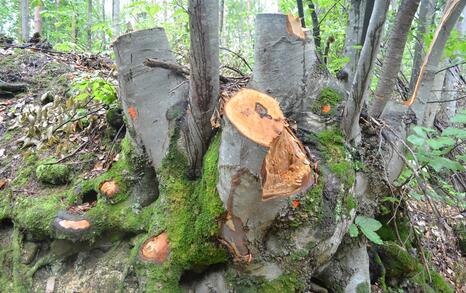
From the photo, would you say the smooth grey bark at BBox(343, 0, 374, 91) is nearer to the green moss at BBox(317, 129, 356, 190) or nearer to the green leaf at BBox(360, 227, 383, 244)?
the green moss at BBox(317, 129, 356, 190)

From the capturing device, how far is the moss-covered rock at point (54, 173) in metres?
3.54

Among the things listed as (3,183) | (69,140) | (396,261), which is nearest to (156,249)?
(69,140)

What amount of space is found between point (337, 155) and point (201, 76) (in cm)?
112

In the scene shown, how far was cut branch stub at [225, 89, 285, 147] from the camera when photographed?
6.46ft

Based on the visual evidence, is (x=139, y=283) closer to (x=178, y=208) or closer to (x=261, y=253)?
(x=178, y=208)

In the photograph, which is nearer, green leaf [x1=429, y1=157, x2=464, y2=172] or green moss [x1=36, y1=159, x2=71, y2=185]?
green leaf [x1=429, y1=157, x2=464, y2=172]

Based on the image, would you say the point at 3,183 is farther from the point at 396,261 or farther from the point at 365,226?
the point at 396,261

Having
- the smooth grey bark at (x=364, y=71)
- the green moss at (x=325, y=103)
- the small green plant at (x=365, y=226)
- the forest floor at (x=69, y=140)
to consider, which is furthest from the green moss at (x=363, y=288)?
the green moss at (x=325, y=103)

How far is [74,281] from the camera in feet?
9.63

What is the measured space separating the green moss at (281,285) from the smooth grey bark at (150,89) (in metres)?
1.23

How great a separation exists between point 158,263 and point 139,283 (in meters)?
0.19

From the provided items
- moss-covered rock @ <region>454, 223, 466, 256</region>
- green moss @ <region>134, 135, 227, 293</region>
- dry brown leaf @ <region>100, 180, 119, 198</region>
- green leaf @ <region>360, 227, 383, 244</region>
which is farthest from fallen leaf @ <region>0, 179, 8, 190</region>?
moss-covered rock @ <region>454, 223, 466, 256</region>

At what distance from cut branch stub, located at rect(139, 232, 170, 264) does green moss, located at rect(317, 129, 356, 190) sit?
50.1 inches

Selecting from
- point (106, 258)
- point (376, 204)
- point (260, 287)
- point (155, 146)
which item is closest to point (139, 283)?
Result: point (106, 258)
